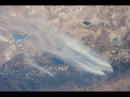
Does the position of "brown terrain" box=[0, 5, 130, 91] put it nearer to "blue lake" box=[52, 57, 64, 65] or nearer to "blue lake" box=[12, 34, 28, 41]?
"blue lake" box=[12, 34, 28, 41]

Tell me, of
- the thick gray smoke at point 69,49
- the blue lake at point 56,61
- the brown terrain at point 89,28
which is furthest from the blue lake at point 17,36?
the blue lake at point 56,61

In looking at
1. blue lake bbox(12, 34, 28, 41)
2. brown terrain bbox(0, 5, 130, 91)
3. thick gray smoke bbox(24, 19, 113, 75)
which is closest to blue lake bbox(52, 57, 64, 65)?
thick gray smoke bbox(24, 19, 113, 75)

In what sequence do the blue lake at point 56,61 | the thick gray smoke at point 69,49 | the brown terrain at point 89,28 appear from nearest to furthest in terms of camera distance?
1. the brown terrain at point 89,28
2. the thick gray smoke at point 69,49
3. the blue lake at point 56,61

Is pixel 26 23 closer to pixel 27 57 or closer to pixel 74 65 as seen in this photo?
pixel 27 57

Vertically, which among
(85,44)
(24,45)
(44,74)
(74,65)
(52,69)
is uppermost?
(85,44)

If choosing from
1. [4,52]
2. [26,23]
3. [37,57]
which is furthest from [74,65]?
[4,52]

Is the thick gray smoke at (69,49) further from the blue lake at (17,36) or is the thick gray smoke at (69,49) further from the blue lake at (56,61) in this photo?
the blue lake at (17,36)
